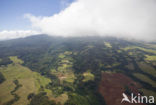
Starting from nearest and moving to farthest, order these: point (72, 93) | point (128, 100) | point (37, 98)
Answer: point (128, 100)
point (37, 98)
point (72, 93)

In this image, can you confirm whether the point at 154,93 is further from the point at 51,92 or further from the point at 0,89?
the point at 0,89

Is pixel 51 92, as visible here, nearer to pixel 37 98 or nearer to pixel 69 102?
pixel 37 98

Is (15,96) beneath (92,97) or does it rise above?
above

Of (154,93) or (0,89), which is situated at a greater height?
(0,89)

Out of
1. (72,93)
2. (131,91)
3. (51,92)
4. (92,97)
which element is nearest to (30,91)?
(51,92)

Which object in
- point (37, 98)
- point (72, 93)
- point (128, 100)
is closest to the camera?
point (128, 100)

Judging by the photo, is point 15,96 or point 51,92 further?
point 51,92

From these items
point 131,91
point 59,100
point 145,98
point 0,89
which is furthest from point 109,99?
point 0,89

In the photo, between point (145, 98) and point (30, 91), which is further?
point (30, 91)
